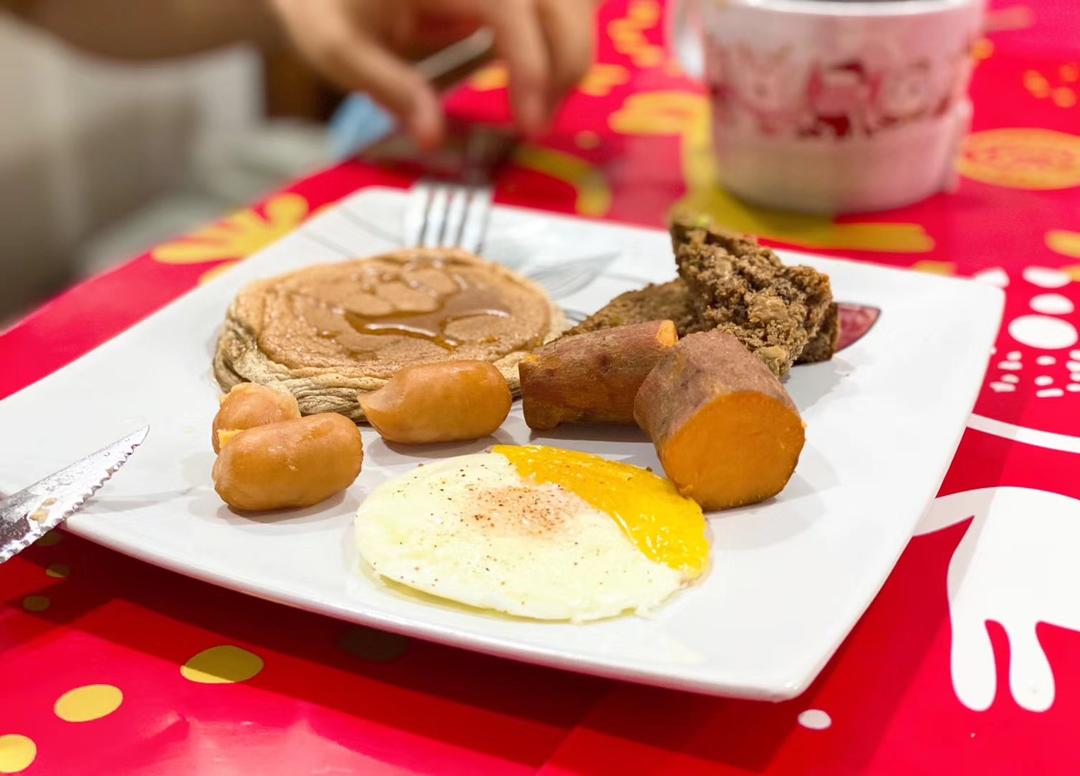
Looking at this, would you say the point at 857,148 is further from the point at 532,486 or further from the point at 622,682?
the point at 622,682

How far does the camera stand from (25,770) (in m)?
1.02

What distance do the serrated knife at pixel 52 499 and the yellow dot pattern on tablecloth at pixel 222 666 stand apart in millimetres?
220

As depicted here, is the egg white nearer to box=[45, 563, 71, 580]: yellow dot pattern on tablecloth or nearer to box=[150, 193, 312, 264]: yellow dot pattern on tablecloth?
box=[45, 563, 71, 580]: yellow dot pattern on tablecloth

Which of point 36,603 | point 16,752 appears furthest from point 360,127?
point 16,752

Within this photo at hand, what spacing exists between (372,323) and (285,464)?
0.51 meters

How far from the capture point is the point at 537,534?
4.02ft

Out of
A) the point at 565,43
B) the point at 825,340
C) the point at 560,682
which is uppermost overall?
the point at 565,43

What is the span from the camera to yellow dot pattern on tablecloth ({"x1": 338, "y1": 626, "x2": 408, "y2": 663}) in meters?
1.17

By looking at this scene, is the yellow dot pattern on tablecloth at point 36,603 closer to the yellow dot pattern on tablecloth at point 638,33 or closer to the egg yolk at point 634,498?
the egg yolk at point 634,498

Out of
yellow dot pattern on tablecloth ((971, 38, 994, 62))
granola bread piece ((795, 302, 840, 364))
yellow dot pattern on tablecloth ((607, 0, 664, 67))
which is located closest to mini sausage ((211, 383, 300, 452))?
granola bread piece ((795, 302, 840, 364))

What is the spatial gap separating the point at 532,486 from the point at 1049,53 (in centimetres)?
267

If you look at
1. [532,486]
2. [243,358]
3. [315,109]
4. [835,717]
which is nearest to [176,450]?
[243,358]

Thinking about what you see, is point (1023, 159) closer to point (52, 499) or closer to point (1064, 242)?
point (1064, 242)

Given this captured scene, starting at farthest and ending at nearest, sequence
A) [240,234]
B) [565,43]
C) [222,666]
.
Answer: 1. [565,43]
2. [240,234]
3. [222,666]
